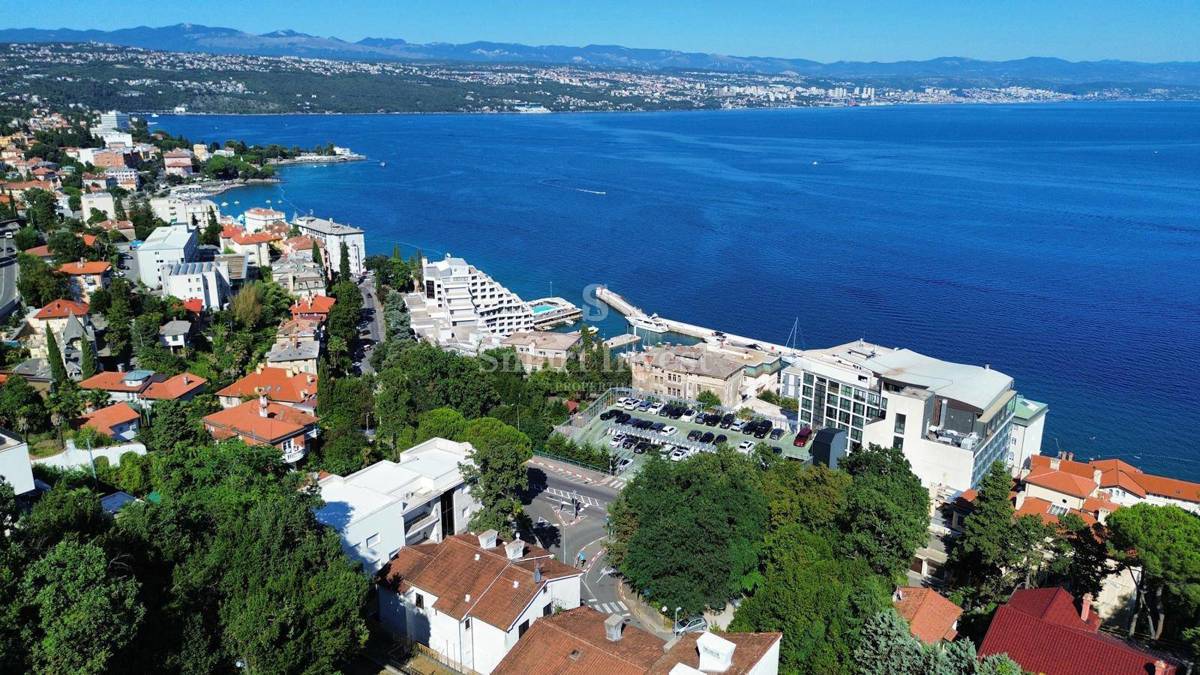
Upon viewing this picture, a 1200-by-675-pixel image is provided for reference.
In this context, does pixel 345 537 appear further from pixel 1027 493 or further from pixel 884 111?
pixel 884 111

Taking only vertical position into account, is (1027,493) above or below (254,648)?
below

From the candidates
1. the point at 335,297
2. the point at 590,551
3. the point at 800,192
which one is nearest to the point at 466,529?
the point at 590,551

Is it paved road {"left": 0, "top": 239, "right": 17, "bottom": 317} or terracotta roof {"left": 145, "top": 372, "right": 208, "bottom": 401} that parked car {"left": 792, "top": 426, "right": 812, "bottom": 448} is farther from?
paved road {"left": 0, "top": 239, "right": 17, "bottom": 317}

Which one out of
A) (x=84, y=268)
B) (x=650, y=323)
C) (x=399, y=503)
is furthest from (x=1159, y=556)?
(x=84, y=268)

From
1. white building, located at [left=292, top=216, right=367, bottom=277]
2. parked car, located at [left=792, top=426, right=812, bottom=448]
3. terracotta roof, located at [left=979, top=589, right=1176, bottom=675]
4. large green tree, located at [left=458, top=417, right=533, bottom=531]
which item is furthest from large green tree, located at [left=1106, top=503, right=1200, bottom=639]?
white building, located at [left=292, top=216, right=367, bottom=277]

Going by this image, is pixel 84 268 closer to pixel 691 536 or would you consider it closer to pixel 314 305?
pixel 314 305
